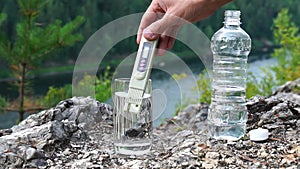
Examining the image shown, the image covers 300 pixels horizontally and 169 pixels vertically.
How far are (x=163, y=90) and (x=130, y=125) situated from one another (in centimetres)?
60

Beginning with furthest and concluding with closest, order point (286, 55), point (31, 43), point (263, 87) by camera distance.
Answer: point (286, 55) < point (31, 43) < point (263, 87)

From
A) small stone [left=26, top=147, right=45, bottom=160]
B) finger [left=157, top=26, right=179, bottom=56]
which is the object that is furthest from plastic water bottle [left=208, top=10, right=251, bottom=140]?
small stone [left=26, top=147, right=45, bottom=160]

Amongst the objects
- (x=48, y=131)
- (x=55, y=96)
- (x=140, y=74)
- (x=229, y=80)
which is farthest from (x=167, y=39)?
(x=55, y=96)

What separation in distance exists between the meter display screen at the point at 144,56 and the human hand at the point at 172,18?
0.12ft

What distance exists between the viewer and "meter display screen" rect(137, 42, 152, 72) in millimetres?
2297

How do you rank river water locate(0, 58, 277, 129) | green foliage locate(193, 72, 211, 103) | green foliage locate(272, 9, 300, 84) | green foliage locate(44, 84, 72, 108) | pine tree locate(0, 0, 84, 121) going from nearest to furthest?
1. river water locate(0, 58, 277, 129)
2. green foliage locate(193, 72, 211, 103)
3. green foliage locate(272, 9, 300, 84)
4. green foliage locate(44, 84, 72, 108)
5. pine tree locate(0, 0, 84, 121)

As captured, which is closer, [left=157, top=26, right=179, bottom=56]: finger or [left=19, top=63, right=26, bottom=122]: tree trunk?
[left=157, top=26, right=179, bottom=56]: finger

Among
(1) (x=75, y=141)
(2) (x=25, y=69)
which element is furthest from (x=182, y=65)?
(2) (x=25, y=69)

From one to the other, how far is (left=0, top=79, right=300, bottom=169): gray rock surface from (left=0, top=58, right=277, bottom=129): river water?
0.23 m

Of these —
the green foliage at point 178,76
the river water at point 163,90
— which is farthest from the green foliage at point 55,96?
the green foliage at point 178,76

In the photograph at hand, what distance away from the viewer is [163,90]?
300 cm

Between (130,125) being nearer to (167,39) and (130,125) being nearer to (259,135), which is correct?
(167,39)

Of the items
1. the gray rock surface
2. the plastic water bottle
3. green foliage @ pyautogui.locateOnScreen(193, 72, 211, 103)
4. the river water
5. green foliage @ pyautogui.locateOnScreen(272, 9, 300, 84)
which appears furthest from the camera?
green foliage @ pyautogui.locateOnScreen(272, 9, 300, 84)

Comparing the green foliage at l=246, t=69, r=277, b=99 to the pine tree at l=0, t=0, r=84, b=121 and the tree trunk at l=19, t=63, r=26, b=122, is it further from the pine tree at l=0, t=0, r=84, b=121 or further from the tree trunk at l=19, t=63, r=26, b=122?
the tree trunk at l=19, t=63, r=26, b=122
